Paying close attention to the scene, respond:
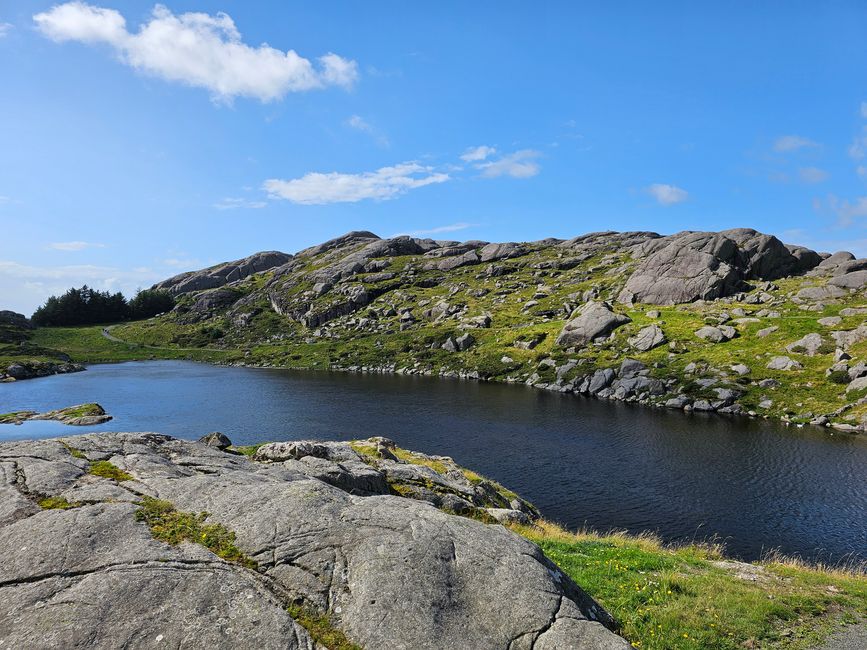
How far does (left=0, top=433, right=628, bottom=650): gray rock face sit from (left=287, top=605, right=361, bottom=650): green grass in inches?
7.2

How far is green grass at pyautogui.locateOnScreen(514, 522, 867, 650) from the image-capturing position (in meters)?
15.4

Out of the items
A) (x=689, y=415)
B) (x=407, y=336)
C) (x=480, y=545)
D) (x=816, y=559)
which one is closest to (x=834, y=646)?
(x=480, y=545)

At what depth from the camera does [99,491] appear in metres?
14.9

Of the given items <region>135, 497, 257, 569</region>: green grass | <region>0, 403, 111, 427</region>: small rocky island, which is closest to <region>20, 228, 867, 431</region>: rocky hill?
<region>0, 403, 111, 427</region>: small rocky island

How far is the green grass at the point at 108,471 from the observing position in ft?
55.5

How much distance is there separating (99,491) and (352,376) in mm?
129413

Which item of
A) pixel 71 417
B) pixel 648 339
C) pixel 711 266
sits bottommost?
pixel 71 417

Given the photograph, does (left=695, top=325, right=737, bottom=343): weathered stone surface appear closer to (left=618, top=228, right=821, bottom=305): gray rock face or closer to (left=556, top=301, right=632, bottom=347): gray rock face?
(left=556, top=301, right=632, bottom=347): gray rock face

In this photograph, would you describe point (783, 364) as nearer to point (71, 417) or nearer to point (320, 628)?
point (320, 628)

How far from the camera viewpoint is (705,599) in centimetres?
1734

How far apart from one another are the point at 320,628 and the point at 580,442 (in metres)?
65.6

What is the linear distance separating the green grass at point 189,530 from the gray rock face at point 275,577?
0.77ft

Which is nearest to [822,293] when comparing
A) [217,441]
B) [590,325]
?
[590,325]

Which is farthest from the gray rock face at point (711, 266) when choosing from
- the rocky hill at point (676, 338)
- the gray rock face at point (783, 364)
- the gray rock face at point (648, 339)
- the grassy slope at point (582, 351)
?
the gray rock face at point (783, 364)
